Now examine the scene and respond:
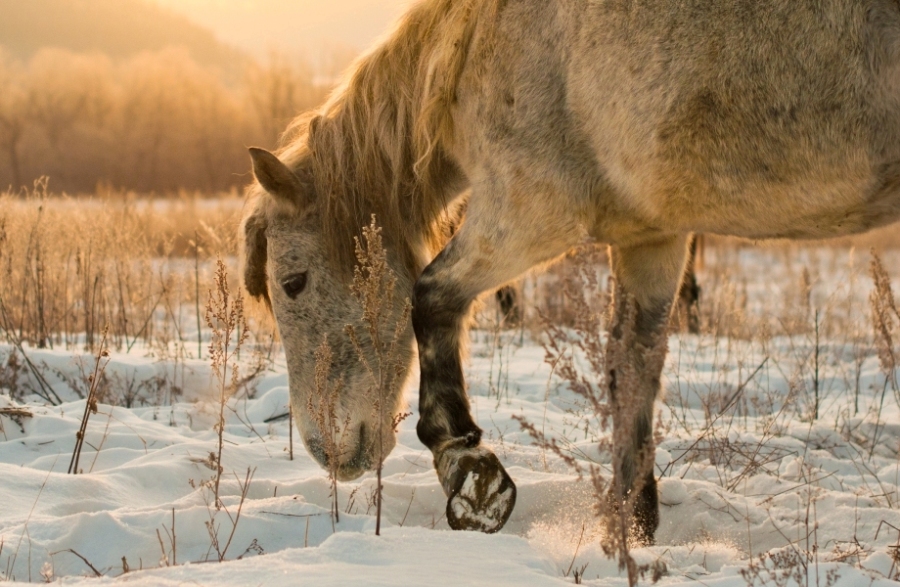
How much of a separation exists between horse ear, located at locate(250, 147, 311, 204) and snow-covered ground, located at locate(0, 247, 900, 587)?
107 cm

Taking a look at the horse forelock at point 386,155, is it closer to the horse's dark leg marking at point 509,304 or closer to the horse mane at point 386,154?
the horse mane at point 386,154

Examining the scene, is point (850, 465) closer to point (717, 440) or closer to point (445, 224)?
point (717, 440)

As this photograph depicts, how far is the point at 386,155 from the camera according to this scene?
3260 mm

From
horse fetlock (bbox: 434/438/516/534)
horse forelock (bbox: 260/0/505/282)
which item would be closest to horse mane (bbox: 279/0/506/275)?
horse forelock (bbox: 260/0/505/282)

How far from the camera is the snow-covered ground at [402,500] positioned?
6.57 ft

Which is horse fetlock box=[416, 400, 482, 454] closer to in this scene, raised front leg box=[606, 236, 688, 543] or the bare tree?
raised front leg box=[606, 236, 688, 543]

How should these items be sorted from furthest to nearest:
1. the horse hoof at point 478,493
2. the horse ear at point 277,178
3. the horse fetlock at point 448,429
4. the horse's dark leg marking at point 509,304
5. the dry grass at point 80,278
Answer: the horse's dark leg marking at point 509,304 → the dry grass at point 80,278 → the horse ear at point 277,178 → the horse fetlock at point 448,429 → the horse hoof at point 478,493

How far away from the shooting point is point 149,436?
3.68m

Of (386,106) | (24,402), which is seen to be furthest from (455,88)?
(24,402)

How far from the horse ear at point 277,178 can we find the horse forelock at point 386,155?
78 mm

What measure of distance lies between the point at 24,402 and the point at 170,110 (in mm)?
29890

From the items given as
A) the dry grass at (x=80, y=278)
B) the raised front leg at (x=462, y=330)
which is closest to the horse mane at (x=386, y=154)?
the raised front leg at (x=462, y=330)

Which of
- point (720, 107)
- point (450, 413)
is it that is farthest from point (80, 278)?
point (720, 107)

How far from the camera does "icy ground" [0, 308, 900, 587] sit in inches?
78.7
